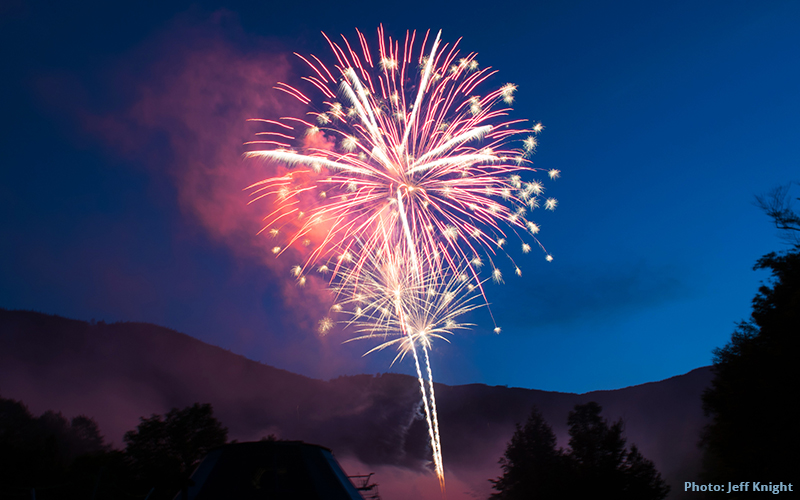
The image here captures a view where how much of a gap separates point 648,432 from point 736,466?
61.9 m

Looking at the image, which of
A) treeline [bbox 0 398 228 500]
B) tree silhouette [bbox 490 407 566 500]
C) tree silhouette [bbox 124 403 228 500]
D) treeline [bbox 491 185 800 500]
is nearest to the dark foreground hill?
treeline [bbox 0 398 228 500]

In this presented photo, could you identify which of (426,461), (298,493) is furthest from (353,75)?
(426,461)

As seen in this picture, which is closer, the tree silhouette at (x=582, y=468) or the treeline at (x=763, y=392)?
the treeline at (x=763, y=392)

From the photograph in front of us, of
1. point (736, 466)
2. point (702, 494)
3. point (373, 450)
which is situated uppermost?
point (736, 466)

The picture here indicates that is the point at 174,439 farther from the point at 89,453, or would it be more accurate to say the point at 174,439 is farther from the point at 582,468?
the point at 582,468

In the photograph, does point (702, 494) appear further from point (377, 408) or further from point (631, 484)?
point (377, 408)

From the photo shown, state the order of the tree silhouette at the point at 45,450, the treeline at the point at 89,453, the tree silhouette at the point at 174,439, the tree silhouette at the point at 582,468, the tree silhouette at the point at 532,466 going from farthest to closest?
the tree silhouette at the point at 174,439 < the tree silhouette at the point at 532,466 < the tree silhouette at the point at 582,468 < the tree silhouette at the point at 45,450 < the treeline at the point at 89,453

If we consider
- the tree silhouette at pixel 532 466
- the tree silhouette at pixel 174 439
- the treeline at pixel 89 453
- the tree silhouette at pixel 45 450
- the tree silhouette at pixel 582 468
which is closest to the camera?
the treeline at pixel 89 453

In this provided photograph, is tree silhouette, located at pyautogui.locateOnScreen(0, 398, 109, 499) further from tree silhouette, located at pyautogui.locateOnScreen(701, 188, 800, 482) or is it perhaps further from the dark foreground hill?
tree silhouette, located at pyautogui.locateOnScreen(701, 188, 800, 482)

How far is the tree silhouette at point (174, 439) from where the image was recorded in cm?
4400

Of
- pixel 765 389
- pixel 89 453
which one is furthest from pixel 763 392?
pixel 89 453

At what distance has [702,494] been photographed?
41500mm

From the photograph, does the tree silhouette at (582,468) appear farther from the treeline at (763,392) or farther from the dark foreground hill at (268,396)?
the dark foreground hill at (268,396)

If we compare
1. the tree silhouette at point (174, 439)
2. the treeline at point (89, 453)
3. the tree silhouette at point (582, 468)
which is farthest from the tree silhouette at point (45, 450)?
the tree silhouette at point (582, 468)
